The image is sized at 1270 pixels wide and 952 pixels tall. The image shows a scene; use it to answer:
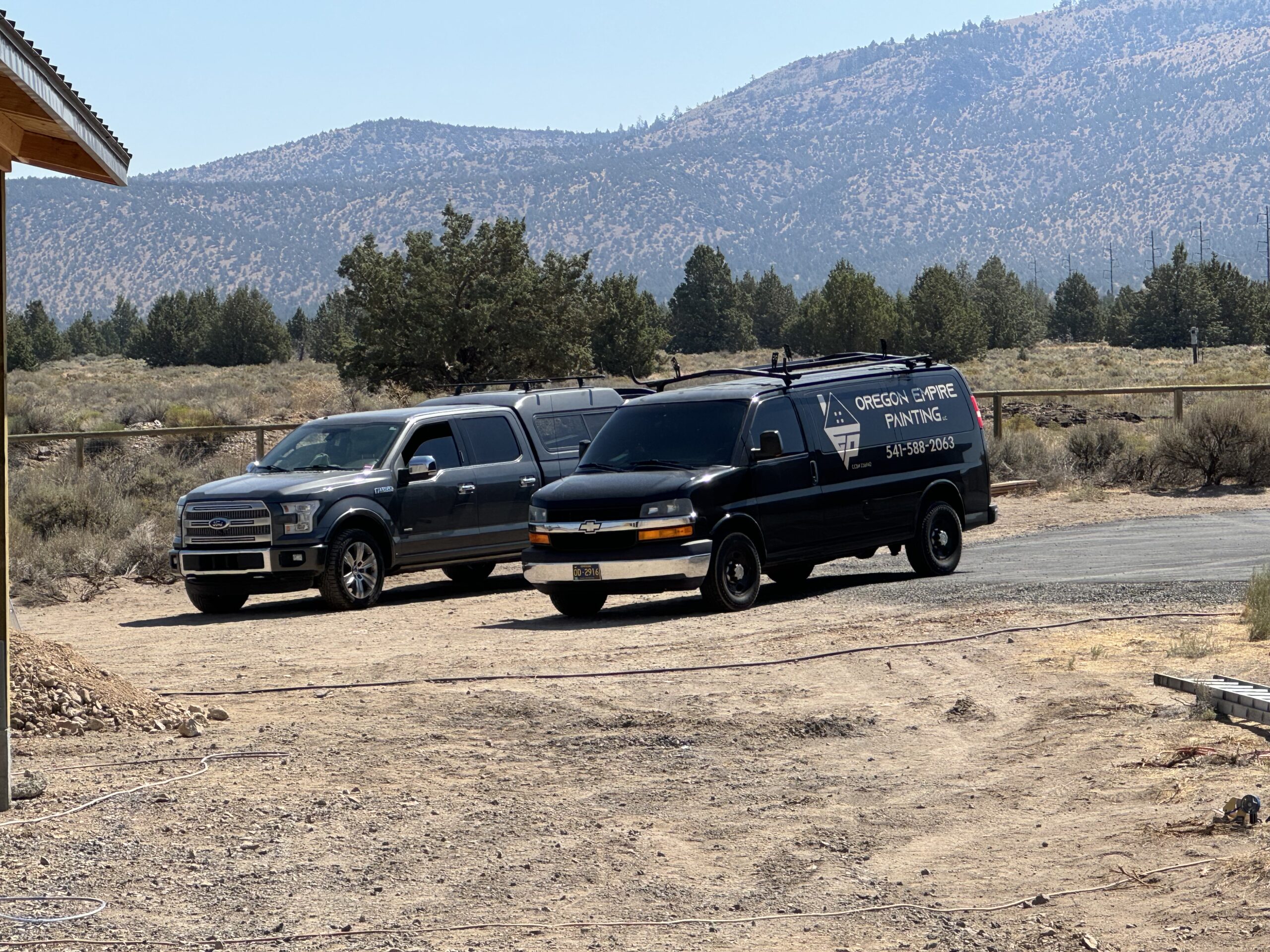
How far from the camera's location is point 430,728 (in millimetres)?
9305

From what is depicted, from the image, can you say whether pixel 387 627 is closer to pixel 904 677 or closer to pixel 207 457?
pixel 904 677

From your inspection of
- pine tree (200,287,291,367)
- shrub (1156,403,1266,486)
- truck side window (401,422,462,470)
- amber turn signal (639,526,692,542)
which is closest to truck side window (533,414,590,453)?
truck side window (401,422,462,470)

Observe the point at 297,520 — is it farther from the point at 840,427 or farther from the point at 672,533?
the point at 840,427

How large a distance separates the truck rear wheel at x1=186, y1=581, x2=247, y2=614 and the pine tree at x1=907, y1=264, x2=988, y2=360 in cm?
6582

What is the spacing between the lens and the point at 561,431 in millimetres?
17953

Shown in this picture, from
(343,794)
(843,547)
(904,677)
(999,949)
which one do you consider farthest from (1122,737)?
(843,547)

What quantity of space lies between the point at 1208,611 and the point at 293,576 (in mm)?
8081

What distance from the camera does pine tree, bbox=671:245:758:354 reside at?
101000 millimetres

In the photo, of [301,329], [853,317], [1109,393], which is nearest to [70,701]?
[1109,393]

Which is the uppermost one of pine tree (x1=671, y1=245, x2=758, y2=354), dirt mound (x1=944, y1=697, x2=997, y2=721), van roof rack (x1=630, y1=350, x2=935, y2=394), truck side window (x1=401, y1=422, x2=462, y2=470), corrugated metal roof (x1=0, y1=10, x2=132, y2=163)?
pine tree (x1=671, y1=245, x2=758, y2=354)

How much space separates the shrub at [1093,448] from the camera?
27.6 m

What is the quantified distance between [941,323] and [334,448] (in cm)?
6906

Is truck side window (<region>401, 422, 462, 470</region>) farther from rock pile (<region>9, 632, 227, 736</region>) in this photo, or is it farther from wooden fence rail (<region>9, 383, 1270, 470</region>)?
wooden fence rail (<region>9, 383, 1270, 470</region>)

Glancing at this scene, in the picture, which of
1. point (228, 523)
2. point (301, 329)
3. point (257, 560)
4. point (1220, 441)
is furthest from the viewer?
point (301, 329)
